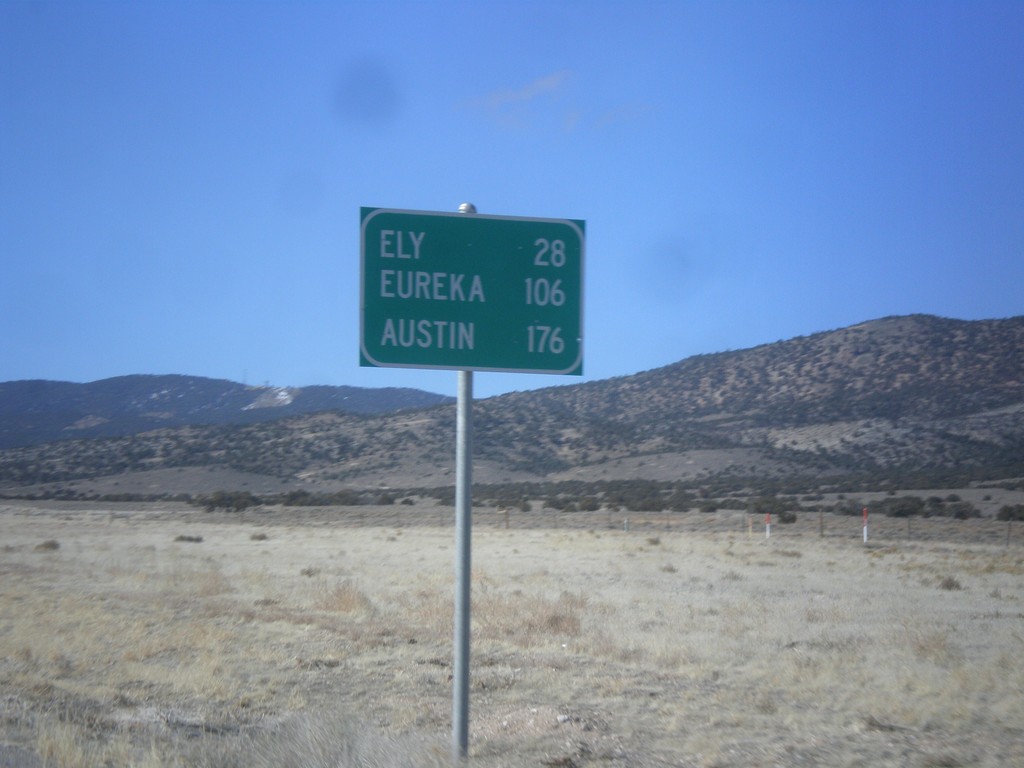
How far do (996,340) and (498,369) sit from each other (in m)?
100.0

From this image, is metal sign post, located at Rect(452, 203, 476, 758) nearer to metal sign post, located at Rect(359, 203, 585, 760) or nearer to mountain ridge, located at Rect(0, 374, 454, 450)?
metal sign post, located at Rect(359, 203, 585, 760)

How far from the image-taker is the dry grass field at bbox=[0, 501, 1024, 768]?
732cm

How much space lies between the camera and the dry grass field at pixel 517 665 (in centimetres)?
732

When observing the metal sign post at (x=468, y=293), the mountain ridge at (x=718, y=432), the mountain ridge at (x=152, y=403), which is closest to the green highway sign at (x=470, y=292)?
the metal sign post at (x=468, y=293)

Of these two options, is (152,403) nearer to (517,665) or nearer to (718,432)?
(718,432)

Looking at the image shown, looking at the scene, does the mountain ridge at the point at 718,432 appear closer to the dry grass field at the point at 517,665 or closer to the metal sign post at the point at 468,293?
the dry grass field at the point at 517,665

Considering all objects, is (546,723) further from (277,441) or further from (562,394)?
(562,394)

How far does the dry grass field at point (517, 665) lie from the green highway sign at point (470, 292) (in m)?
2.50

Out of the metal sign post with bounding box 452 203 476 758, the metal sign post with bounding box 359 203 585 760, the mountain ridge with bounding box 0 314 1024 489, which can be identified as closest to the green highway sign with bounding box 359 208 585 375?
the metal sign post with bounding box 359 203 585 760

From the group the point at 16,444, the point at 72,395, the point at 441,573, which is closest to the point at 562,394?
the point at 16,444

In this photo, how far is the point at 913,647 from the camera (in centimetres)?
1240

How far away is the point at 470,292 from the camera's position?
6473 millimetres

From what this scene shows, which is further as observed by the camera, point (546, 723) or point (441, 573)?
point (441, 573)

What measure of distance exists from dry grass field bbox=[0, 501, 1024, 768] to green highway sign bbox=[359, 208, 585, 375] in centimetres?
250
